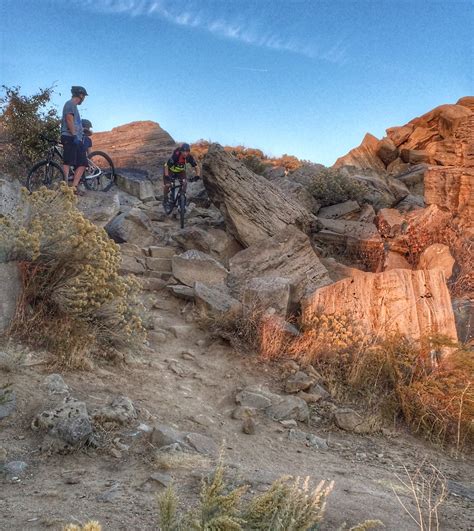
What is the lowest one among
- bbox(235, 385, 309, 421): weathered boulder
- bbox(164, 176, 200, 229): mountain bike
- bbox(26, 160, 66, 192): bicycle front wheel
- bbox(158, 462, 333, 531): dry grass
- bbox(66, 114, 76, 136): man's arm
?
bbox(235, 385, 309, 421): weathered boulder

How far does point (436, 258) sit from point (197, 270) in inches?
203

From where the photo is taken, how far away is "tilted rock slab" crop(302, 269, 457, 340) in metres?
7.43

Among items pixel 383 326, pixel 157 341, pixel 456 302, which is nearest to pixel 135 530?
pixel 157 341

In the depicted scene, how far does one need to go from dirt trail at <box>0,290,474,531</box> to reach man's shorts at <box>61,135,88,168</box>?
592 cm

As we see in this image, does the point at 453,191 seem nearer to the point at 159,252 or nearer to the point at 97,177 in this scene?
the point at 159,252

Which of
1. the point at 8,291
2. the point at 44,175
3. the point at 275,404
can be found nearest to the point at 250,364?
the point at 275,404

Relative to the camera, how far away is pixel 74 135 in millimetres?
11102

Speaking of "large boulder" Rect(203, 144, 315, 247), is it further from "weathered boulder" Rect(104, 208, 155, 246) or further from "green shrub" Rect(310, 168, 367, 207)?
"green shrub" Rect(310, 168, 367, 207)

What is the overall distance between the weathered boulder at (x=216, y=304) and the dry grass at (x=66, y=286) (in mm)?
1619

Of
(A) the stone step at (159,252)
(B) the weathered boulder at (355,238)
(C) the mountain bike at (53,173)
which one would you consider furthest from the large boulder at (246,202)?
(C) the mountain bike at (53,173)

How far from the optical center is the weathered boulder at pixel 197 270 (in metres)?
9.37

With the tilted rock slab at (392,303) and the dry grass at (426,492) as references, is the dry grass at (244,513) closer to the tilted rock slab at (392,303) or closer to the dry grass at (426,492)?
the dry grass at (426,492)

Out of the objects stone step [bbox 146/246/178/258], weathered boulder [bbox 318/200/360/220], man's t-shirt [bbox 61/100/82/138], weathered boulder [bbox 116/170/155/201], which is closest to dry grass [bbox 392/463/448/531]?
stone step [bbox 146/246/178/258]

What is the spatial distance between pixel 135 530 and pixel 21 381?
97.1 inches
